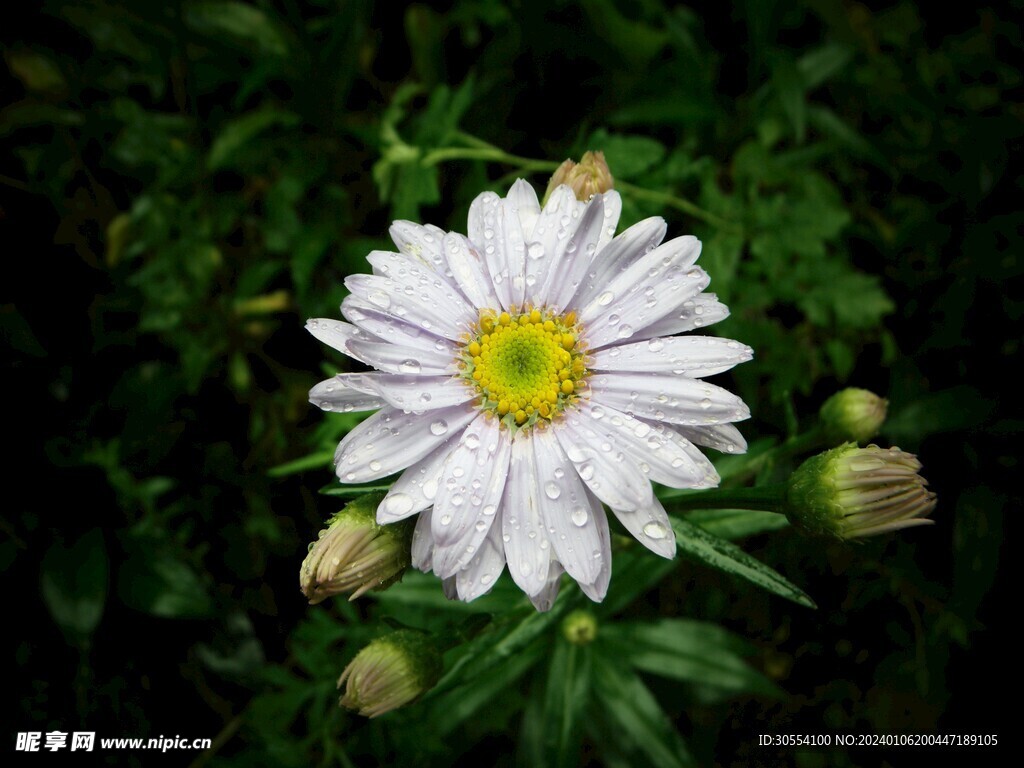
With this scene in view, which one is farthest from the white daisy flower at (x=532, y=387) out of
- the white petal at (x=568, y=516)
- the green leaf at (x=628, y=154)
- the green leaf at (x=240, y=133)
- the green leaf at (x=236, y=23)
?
the green leaf at (x=236, y=23)

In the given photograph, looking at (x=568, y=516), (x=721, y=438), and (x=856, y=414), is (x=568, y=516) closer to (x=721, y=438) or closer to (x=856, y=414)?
(x=721, y=438)

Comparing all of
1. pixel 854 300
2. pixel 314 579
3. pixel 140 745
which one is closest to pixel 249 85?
pixel 314 579

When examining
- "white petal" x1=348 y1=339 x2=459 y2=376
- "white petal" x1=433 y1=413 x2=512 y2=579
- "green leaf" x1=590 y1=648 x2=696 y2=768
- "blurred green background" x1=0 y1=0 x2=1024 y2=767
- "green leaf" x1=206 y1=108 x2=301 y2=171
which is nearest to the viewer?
"white petal" x1=433 y1=413 x2=512 y2=579

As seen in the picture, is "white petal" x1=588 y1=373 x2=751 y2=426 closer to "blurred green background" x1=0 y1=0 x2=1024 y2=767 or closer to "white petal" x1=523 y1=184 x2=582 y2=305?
"white petal" x1=523 y1=184 x2=582 y2=305

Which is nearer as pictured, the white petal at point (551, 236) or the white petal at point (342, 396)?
the white petal at point (342, 396)

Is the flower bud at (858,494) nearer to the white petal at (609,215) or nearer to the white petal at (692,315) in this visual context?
the white petal at (692,315)

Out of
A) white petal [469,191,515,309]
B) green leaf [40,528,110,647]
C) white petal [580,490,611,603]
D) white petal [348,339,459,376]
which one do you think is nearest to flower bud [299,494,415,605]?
white petal [348,339,459,376]
